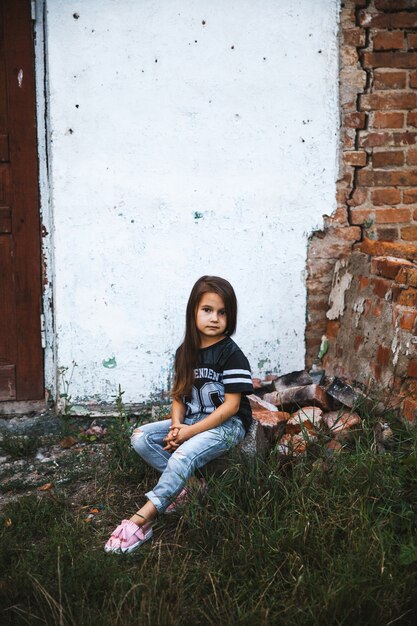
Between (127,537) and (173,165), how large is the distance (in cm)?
222

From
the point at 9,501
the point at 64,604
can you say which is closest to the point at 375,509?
the point at 64,604

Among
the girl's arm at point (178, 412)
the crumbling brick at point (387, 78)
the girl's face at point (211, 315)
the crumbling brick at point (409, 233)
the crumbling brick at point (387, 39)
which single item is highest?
the crumbling brick at point (387, 39)

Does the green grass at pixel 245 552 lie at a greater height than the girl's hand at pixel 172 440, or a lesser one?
lesser

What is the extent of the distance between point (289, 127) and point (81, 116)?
1229 millimetres

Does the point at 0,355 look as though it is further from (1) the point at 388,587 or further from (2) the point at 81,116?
(1) the point at 388,587

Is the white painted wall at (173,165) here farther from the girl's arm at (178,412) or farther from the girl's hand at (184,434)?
the girl's hand at (184,434)

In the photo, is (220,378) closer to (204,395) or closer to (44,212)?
(204,395)

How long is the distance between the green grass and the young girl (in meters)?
0.15

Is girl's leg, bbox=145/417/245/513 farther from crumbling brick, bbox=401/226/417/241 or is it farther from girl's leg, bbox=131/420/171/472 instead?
crumbling brick, bbox=401/226/417/241

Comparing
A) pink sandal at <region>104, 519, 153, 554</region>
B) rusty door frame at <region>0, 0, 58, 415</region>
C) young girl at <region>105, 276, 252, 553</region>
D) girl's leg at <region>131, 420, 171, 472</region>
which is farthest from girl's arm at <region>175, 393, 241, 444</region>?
rusty door frame at <region>0, 0, 58, 415</region>

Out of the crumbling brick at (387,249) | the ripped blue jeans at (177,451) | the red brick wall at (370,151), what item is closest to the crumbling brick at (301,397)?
the red brick wall at (370,151)

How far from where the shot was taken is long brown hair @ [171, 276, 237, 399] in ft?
9.82

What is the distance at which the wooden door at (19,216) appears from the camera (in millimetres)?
4000

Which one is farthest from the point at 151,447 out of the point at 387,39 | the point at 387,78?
the point at 387,39
